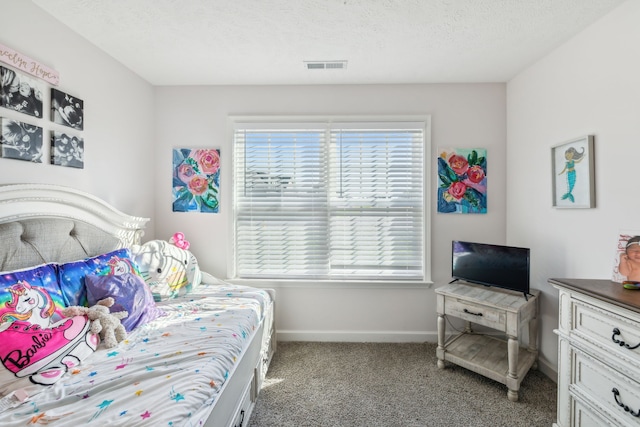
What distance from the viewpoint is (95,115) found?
208 centimetres

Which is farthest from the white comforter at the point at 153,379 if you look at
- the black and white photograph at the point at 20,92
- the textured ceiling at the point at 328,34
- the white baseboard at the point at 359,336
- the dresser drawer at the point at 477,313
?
the textured ceiling at the point at 328,34

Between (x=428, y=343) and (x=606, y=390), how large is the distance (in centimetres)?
145

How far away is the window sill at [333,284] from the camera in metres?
2.67

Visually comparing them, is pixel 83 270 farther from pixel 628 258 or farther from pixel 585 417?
pixel 628 258

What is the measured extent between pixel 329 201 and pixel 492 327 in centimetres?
167

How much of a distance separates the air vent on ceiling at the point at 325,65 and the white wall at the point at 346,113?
322 mm

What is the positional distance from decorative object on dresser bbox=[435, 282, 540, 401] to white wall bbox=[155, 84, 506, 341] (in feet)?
1.35

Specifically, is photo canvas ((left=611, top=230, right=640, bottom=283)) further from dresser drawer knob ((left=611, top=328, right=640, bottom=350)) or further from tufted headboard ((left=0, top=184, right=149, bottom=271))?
tufted headboard ((left=0, top=184, right=149, bottom=271))

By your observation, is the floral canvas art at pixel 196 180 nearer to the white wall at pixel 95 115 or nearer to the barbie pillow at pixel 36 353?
the white wall at pixel 95 115

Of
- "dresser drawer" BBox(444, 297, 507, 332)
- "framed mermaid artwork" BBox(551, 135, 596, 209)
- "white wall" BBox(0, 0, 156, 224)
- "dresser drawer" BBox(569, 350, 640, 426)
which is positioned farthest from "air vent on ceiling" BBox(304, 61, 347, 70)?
"dresser drawer" BBox(569, 350, 640, 426)

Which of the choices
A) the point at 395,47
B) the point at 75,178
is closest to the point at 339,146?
the point at 395,47

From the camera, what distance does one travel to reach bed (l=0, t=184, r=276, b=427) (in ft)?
3.19

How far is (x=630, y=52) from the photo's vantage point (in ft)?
5.19

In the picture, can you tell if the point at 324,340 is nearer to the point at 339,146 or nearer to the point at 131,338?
the point at 131,338
